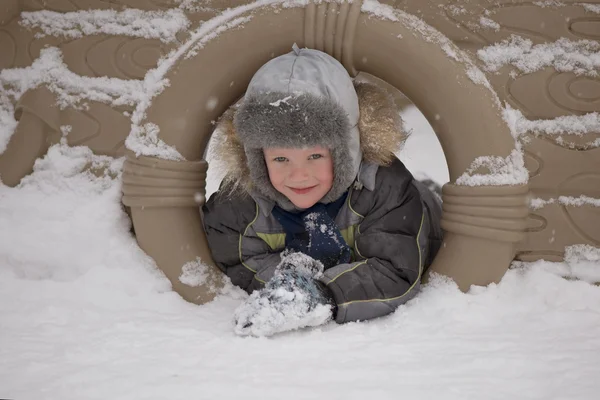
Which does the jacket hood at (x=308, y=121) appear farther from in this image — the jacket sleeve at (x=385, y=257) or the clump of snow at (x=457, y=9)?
the clump of snow at (x=457, y=9)

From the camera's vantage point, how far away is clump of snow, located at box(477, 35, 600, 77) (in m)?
1.86

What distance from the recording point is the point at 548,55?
187 cm

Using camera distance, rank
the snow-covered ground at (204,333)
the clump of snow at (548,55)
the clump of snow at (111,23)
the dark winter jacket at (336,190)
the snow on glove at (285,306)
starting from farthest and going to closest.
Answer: the clump of snow at (111,23)
the clump of snow at (548,55)
the dark winter jacket at (336,190)
the snow on glove at (285,306)
the snow-covered ground at (204,333)

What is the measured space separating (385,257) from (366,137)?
350mm

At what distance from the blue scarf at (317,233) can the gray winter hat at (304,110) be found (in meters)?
0.11

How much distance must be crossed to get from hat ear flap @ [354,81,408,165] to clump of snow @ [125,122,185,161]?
1.84 ft

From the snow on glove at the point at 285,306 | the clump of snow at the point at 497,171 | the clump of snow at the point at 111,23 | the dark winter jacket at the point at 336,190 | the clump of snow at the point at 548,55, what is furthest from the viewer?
the clump of snow at the point at 111,23

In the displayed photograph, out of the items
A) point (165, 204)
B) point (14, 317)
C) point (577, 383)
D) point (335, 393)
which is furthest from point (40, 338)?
point (577, 383)

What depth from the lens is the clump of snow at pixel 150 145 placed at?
1867 mm

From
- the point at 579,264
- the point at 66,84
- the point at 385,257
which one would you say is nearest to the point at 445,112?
the point at 385,257

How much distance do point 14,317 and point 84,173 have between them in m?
0.63

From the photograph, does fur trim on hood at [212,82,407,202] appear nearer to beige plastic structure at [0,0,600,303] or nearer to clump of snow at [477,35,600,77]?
beige plastic structure at [0,0,600,303]

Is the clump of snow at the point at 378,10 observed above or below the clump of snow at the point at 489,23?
below

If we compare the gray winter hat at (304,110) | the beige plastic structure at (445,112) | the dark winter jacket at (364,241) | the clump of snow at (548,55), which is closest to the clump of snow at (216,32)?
the beige plastic structure at (445,112)
